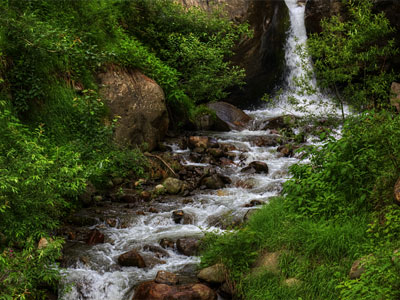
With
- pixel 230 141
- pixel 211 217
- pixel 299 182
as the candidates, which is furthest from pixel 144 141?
pixel 299 182

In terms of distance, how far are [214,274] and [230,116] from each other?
1018cm

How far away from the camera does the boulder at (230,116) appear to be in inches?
558

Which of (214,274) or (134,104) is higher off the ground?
(134,104)

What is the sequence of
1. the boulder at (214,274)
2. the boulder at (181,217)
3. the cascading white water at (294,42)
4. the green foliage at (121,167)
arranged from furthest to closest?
the cascading white water at (294,42)
the green foliage at (121,167)
the boulder at (181,217)
the boulder at (214,274)

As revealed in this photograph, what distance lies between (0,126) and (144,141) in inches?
187

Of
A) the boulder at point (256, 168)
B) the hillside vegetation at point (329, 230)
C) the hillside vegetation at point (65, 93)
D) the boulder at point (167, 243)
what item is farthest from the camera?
the boulder at point (256, 168)

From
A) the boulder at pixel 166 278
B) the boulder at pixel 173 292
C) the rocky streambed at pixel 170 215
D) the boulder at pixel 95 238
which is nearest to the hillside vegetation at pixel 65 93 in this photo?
the rocky streambed at pixel 170 215

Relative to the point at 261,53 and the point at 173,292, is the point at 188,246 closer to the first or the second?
the point at 173,292

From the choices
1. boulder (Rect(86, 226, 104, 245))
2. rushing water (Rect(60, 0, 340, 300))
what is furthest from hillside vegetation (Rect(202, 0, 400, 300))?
boulder (Rect(86, 226, 104, 245))

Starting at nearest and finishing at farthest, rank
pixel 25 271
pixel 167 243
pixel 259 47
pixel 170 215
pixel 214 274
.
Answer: pixel 25 271
pixel 214 274
pixel 167 243
pixel 170 215
pixel 259 47

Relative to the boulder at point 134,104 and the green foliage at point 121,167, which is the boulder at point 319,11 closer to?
the boulder at point 134,104

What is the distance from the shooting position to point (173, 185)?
847cm

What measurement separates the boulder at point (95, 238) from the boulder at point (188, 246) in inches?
48.9

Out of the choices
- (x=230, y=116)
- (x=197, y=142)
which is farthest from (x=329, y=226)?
(x=230, y=116)
